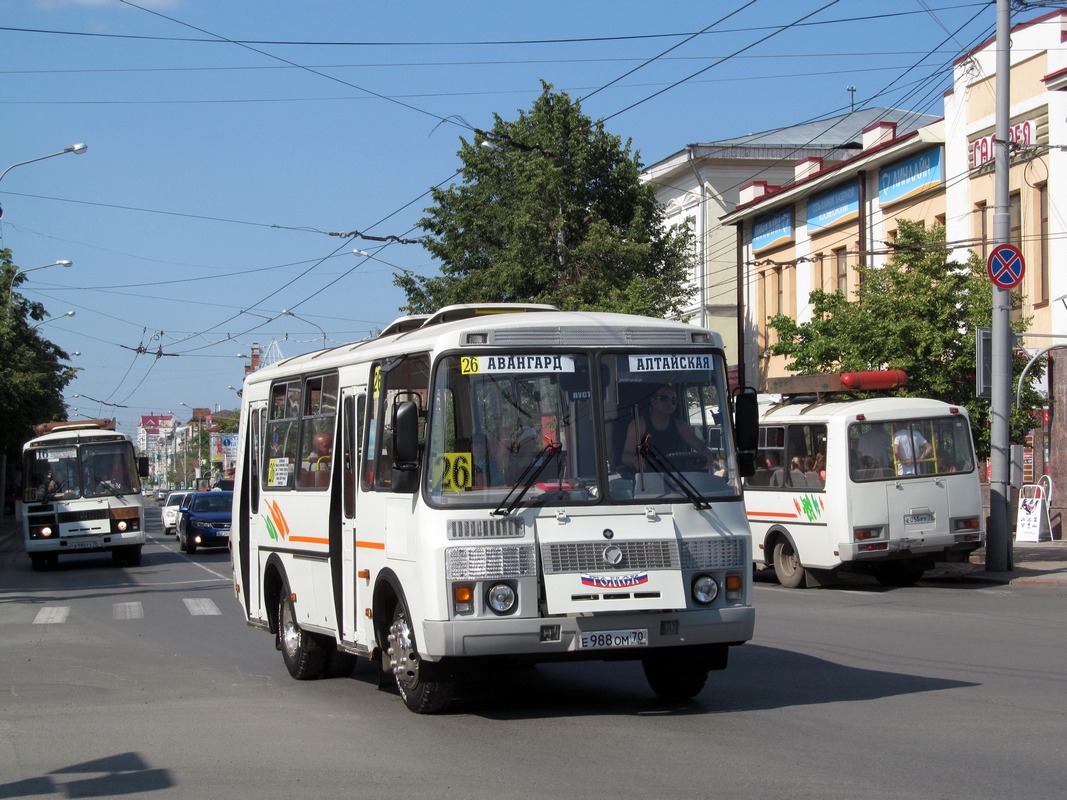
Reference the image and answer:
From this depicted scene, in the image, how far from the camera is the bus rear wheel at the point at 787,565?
20.6 metres

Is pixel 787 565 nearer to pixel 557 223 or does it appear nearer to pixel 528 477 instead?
pixel 528 477

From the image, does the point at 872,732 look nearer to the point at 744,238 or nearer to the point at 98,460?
the point at 98,460

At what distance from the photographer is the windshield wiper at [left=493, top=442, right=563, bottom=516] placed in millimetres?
8570

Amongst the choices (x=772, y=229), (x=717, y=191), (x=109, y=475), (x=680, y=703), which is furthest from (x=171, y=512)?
(x=680, y=703)

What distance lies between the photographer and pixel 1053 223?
93.9 feet

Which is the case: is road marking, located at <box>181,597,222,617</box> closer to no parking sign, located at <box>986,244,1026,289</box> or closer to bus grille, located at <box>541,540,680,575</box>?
bus grille, located at <box>541,540,680,575</box>

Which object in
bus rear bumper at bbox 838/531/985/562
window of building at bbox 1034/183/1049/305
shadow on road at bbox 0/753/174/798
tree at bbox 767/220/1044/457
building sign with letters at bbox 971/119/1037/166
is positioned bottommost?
shadow on road at bbox 0/753/174/798

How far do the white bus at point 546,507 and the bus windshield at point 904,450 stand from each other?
10.4 m

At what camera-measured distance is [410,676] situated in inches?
360

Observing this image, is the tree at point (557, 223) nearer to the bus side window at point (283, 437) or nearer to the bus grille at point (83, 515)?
the bus grille at point (83, 515)

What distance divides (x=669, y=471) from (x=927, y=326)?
1547 cm

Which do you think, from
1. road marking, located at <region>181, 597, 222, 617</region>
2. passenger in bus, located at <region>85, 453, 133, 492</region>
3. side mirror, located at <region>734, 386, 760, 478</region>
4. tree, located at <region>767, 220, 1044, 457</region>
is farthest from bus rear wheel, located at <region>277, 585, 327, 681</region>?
passenger in bus, located at <region>85, 453, 133, 492</region>

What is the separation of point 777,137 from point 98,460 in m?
30.5

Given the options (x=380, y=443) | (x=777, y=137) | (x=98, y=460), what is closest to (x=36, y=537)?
(x=98, y=460)
